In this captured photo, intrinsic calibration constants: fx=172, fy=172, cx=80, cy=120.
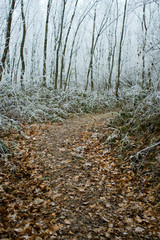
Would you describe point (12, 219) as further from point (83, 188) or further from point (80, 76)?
point (80, 76)

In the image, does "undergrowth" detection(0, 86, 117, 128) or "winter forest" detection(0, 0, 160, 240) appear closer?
"winter forest" detection(0, 0, 160, 240)

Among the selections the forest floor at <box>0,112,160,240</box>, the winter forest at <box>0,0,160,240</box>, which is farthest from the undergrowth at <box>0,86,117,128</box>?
the forest floor at <box>0,112,160,240</box>

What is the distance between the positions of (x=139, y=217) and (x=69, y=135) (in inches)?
131

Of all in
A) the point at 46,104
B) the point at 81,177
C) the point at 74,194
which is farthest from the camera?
the point at 46,104

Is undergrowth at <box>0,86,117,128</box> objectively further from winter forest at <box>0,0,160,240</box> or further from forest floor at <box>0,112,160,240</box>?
forest floor at <box>0,112,160,240</box>

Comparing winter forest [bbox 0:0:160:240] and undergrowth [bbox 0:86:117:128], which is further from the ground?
undergrowth [bbox 0:86:117:128]

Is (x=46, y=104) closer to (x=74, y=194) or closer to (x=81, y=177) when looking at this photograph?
(x=81, y=177)

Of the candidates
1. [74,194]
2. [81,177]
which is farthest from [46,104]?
[74,194]

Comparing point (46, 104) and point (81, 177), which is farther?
point (46, 104)

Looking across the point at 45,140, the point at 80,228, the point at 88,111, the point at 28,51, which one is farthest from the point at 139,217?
the point at 28,51

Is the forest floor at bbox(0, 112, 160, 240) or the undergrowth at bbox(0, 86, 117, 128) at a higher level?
the undergrowth at bbox(0, 86, 117, 128)

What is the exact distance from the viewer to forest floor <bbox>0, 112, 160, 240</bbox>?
A: 6.82 feet

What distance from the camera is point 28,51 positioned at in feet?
63.3

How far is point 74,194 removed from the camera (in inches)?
110
